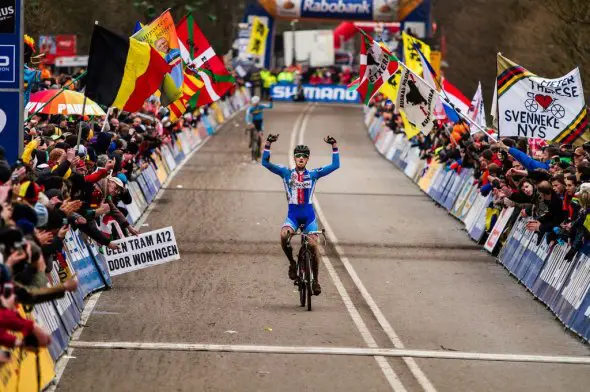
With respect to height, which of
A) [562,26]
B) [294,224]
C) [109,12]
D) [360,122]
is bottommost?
[360,122]

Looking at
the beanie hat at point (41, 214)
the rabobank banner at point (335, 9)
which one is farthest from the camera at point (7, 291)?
the rabobank banner at point (335, 9)

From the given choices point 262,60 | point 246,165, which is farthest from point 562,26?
point 262,60

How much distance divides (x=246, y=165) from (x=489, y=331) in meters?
23.3

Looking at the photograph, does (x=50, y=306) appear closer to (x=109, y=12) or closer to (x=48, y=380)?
(x=48, y=380)

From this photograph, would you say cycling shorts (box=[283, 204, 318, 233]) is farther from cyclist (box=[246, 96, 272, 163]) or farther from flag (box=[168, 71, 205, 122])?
cyclist (box=[246, 96, 272, 163])

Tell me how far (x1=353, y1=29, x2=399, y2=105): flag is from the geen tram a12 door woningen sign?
31.5 ft

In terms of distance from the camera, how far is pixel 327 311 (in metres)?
16.9

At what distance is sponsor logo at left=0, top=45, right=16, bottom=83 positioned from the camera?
598 inches

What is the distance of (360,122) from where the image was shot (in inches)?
2340

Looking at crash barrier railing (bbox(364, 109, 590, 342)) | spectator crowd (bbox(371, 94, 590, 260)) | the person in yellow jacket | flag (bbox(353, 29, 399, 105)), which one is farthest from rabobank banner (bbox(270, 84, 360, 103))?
flag (bbox(353, 29, 399, 105))

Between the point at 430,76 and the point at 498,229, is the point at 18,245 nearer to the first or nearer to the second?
the point at 498,229

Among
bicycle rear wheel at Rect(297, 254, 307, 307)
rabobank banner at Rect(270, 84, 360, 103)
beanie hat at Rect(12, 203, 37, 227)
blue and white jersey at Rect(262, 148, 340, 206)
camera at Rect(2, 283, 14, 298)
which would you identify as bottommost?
rabobank banner at Rect(270, 84, 360, 103)

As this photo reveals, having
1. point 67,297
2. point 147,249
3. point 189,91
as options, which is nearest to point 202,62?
point 189,91

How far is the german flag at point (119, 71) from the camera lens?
1762 centimetres
